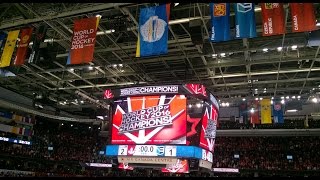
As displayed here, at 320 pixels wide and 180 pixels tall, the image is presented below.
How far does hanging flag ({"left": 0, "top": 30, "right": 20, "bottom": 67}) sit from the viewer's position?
515 inches

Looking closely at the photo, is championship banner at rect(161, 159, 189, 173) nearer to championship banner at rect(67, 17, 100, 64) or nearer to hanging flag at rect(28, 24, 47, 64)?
championship banner at rect(67, 17, 100, 64)

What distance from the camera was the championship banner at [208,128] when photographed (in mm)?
9148

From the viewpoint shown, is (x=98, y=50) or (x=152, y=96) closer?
(x=152, y=96)

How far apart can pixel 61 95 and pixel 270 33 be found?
20.7 m

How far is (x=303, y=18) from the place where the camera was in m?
9.81

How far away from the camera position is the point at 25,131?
1136 inches

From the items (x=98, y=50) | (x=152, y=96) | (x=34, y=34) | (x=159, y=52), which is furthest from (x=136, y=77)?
(x=152, y=96)

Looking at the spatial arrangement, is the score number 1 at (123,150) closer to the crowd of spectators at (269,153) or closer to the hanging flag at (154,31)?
the hanging flag at (154,31)

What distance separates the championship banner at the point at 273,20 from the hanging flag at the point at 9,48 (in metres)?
9.97

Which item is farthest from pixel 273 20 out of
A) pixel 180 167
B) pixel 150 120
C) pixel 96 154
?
pixel 96 154

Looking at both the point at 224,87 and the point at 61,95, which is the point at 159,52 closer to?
the point at 224,87

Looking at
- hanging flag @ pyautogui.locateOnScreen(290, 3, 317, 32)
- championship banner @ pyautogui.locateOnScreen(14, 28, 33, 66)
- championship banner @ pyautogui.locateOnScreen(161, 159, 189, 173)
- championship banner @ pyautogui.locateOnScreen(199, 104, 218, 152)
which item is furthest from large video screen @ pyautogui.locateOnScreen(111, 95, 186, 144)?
championship banner @ pyautogui.locateOnScreen(14, 28, 33, 66)

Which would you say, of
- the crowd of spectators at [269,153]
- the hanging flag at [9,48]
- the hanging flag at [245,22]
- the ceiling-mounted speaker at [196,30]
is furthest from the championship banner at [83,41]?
the crowd of spectators at [269,153]

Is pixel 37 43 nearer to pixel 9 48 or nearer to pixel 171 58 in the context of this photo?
pixel 9 48
